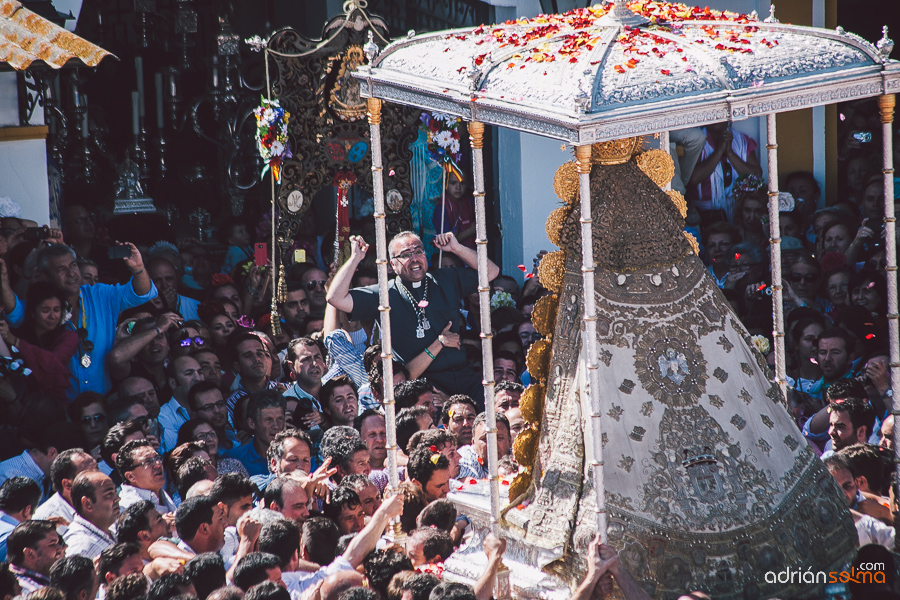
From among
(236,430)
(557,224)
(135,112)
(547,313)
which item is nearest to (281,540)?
(547,313)

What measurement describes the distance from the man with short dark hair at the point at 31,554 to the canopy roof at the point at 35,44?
3.66 m

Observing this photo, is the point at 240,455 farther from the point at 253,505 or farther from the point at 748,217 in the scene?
the point at 748,217

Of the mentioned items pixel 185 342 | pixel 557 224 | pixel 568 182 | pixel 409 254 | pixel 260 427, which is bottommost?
pixel 260 427

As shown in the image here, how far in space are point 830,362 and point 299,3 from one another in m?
7.93

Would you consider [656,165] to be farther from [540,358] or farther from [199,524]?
[199,524]

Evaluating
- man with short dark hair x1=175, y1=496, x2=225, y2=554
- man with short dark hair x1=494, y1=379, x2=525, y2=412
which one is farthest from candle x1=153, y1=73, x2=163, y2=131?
man with short dark hair x1=175, y1=496, x2=225, y2=554

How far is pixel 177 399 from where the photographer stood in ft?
24.8

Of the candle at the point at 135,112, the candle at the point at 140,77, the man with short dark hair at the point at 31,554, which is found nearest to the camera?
the man with short dark hair at the point at 31,554

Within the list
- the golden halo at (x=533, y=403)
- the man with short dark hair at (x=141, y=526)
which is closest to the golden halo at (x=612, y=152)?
the golden halo at (x=533, y=403)

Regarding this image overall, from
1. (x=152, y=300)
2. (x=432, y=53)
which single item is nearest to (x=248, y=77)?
(x=152, y=300)

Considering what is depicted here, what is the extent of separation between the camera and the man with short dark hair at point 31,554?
5.08m

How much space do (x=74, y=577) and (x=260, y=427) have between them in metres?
2.31

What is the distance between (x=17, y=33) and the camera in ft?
26.0

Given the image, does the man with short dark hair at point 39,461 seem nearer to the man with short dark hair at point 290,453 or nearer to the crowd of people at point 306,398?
the crowd of people at point 306,398
